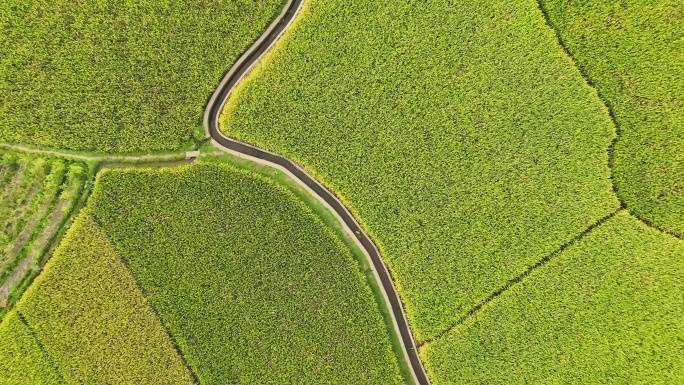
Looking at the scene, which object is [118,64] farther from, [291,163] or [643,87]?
[643,87]

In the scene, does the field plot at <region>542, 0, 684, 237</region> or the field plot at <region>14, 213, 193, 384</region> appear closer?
the field plot at <region>542, 0, 684, 237</region>

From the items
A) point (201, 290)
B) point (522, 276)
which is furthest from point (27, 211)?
point (522, 276)

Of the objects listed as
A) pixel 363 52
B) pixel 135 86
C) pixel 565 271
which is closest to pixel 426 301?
pixel 565 271

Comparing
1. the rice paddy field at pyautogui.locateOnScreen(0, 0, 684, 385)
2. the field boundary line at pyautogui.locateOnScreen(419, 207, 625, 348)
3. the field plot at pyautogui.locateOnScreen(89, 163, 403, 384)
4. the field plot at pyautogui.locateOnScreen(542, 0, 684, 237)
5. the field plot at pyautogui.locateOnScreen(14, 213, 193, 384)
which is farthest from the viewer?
the field plot at pyautogui.locateOnScreen(14, 213, 193, 384)

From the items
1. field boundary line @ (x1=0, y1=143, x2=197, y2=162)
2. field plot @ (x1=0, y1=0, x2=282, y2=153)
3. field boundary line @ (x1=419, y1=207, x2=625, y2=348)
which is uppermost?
field plot @ (x1=0, y1=0, x2=282, y2=153)

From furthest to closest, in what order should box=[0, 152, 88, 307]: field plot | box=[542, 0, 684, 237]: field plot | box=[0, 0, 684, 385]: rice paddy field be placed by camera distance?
box=[0, 152, 88, 307]: field plot, box=[0, 0, 684, 385]: rice paddy field, box=[542, 0, 684, 237]: field plot

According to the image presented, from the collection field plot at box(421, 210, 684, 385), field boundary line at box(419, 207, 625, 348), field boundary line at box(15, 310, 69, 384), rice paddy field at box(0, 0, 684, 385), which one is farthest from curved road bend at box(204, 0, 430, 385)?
field boundary line at box(15, 310, 69, 384)

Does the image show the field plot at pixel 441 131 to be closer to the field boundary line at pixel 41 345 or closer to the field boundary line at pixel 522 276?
the field boundary line at pixel 522 276

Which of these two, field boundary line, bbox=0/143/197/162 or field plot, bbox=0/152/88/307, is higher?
field boundary line, bbox=0/143/197/162

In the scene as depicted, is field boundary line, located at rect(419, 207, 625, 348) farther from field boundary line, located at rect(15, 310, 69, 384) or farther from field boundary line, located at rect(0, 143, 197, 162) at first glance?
field boundary line, located at rect(15, 310, 69, 384)
